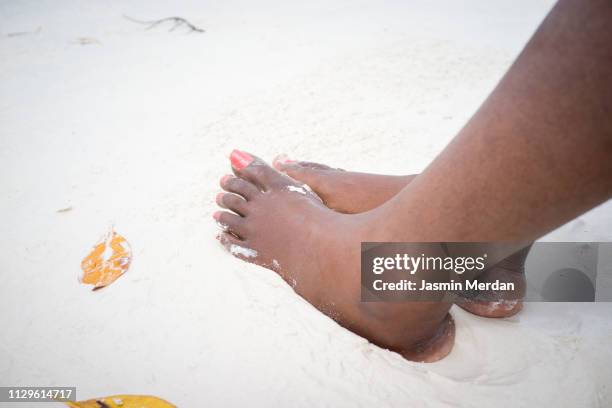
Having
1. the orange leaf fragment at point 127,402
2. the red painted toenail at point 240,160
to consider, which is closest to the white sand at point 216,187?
the orange leaf fragment at point 127,402

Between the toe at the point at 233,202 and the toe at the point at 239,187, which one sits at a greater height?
the toe at the point at 239,187

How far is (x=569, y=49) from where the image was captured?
1.58 feet

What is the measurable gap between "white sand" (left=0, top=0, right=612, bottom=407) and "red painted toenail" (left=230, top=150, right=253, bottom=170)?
121mm

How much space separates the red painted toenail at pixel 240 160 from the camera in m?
1.17

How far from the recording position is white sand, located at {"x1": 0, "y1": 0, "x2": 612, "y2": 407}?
0.73m

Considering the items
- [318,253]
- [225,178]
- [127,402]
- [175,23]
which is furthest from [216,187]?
[175,23]

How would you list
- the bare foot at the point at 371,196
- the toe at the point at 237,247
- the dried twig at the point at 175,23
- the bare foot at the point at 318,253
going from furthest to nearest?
1. the dried twig at the point at 175,23
2. the toe at the point at 237,247
3. the bare foot at the point at 371,196
4. the bare foot at the point at 318,253

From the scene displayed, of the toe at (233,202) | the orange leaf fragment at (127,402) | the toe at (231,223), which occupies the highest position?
the toe at (233,202)

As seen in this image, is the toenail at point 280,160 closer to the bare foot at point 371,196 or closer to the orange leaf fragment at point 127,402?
the bare foot at point 371,196

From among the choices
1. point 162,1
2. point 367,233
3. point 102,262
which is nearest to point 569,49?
point 367,233

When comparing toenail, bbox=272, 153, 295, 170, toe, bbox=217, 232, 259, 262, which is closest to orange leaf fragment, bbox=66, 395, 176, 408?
toe, bbox=217, 232, 259, 262

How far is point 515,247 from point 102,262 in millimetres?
852

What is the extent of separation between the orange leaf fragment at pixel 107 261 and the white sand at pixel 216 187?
29 mm

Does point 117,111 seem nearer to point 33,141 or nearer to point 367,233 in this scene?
point 33,141
